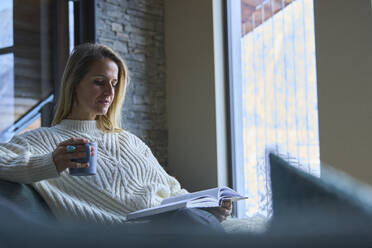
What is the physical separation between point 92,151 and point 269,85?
110 inches

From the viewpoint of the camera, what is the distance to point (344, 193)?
0.22m

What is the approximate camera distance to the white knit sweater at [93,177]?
1241 millimetres

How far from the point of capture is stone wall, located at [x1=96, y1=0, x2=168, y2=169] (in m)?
4.17

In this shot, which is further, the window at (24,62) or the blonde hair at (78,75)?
the window at (24,62)

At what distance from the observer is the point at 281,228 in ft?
0.65

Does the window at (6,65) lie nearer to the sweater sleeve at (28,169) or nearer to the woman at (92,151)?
the woman at (92,151)

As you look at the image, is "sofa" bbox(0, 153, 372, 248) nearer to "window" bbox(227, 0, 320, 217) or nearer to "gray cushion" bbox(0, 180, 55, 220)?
"gray cushion" bbox(0, 180, 55, 220)

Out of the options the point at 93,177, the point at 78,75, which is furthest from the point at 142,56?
the point at 93,177

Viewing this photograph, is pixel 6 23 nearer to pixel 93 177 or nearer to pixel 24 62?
pixel 24 62

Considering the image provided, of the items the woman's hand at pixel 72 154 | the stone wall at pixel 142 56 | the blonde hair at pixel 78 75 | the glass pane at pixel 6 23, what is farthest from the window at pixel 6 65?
the woman's hand at pixel 72 154

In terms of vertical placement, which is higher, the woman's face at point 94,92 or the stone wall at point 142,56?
the stone wall at point 142,56

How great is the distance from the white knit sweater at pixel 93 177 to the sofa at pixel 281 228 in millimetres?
1022

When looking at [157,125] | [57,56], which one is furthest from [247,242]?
[157,125]

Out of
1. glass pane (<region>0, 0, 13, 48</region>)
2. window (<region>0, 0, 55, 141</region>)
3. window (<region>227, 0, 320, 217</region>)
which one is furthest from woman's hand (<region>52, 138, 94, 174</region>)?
glass pane (<region>0, 0, 13, 48</region>)
